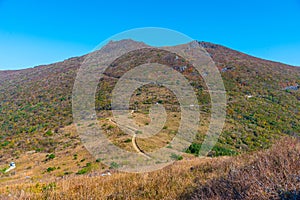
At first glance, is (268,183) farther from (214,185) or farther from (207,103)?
(207,103)

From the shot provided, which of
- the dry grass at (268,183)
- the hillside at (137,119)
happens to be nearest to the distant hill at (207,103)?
the hillside at (137,119)

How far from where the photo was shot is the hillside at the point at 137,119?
1329 centimetres

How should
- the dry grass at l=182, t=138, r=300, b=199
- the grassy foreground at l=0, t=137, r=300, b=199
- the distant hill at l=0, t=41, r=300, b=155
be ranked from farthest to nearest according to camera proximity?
the distant hill at l=0, t=41, r=300, b=155
the grassy foreground at l=0, t=137, r=300, b=199
the dry grass at l=182, t=138, r=300, b=199

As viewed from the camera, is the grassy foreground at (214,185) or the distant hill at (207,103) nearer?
the grassy foreground at (214,185)

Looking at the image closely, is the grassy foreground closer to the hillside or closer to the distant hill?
the hillside

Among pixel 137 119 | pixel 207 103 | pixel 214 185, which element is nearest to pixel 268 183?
pixel 214 185

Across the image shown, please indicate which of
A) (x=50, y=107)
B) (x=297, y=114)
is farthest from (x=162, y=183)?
(x=50, y=107)

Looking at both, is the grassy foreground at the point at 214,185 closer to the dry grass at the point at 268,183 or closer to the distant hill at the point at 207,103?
the dry grass at the point at 268,183

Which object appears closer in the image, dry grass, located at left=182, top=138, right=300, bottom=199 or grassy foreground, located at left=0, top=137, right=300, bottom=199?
dry grass, located at left=182, top=138, right=300, bottom=199

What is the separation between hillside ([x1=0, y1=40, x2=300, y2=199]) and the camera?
13.3 meters

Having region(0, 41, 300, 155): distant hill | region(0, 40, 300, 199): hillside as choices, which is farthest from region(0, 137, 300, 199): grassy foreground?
region(0, 41, 300, 155): distant hill

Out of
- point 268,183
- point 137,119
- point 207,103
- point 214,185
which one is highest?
point 207,103

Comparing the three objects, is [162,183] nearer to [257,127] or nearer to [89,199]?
[89,199]

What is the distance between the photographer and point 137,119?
24500 mm
